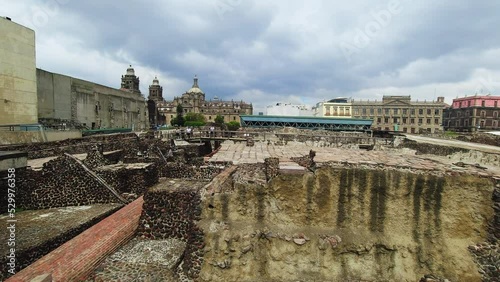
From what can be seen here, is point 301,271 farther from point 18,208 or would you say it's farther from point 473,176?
point 18,208

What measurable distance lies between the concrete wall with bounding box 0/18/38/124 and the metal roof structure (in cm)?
2714

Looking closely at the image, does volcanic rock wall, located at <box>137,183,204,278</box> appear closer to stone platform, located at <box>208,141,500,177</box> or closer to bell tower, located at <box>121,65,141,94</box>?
stone platform, located at <box>208,141,500,177</box>

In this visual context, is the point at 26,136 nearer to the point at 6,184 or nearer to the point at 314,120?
the point at 6,184

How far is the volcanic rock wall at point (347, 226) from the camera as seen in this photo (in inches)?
191

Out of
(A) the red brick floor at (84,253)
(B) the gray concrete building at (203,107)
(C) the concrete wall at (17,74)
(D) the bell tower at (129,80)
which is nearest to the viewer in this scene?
(A) the red brick floor at (84,253)

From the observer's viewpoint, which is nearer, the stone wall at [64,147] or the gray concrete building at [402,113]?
the stone wall at [64,147]

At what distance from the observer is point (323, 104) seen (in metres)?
60.9

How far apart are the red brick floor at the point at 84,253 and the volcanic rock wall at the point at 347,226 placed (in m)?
2.18

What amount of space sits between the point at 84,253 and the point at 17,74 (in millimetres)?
22873

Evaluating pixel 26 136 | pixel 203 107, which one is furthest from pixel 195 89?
pixel 26 136

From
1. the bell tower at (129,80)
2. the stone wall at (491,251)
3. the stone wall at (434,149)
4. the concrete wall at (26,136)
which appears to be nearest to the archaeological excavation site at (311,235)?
the stone wall at (491,251)

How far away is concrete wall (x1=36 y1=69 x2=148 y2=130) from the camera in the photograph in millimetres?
27819

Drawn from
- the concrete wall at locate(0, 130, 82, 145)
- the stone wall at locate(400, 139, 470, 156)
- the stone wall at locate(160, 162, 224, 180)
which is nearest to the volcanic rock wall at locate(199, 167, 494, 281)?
the stone wall at locate(160, 162, 224, 180)

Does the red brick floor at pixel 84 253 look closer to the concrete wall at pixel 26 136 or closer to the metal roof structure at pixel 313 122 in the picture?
the concrete wall at pixel 26 136
